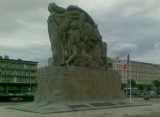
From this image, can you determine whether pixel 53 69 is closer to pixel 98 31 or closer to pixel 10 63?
pixel 98 31

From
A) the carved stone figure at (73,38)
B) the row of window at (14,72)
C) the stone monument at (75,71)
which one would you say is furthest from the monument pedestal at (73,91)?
the row of window at (14,72)

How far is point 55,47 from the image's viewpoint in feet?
70.6

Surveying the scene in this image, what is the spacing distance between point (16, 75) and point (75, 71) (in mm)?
56081

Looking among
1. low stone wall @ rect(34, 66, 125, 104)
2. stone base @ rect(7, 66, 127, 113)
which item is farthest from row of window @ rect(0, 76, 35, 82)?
stone base @ rect(7, 66, 127, 113)

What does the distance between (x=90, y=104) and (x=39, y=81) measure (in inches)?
205

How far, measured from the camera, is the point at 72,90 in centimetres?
2050

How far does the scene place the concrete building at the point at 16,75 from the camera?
2793 inches

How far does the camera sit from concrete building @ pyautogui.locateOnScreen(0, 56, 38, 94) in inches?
2793

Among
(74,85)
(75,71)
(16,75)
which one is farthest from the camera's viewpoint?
(16,75)

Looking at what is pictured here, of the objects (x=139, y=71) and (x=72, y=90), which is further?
(x=139, y=71)

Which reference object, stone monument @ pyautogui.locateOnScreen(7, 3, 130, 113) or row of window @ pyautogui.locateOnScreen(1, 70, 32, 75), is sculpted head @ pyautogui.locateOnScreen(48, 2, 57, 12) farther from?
row of window @ pyautogui.locateOnScreen(1, 70, 32, 75)

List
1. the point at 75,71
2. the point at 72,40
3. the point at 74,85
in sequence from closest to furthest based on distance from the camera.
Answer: the point at 74,85 → the point at 75,71 → the point at 72,40

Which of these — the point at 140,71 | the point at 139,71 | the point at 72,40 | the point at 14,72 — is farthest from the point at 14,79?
the point at 72,40

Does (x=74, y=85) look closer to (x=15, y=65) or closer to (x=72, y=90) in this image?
(x=72, y=90)
